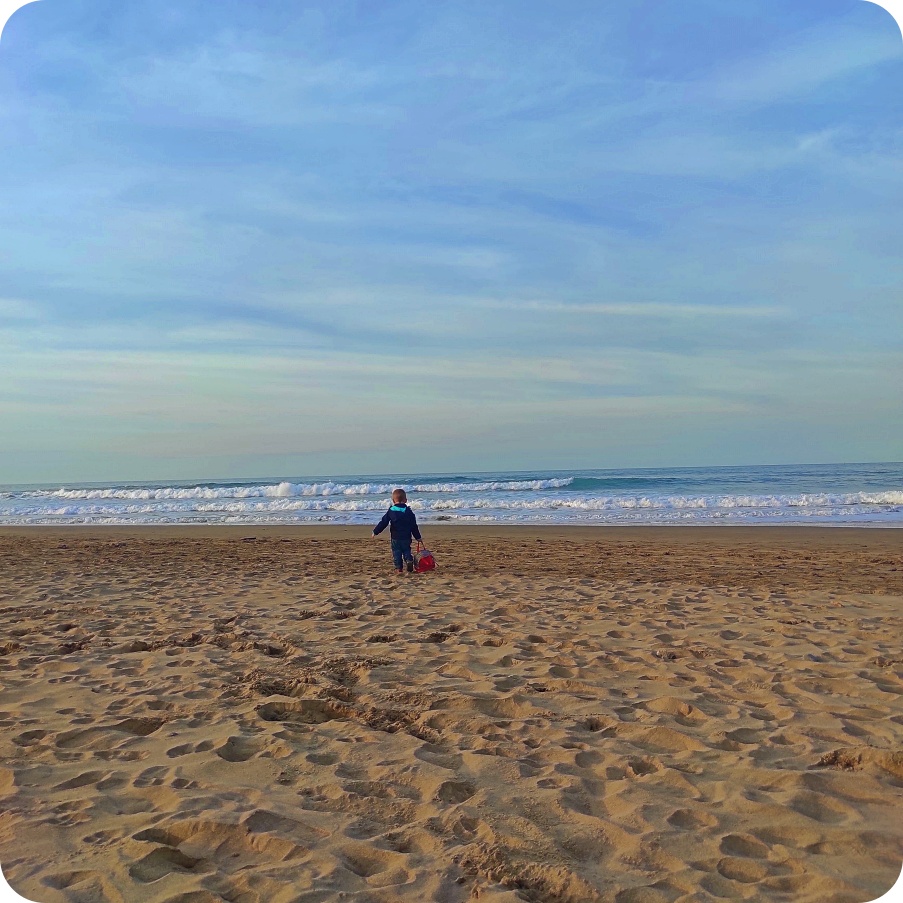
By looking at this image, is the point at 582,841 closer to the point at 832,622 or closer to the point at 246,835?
the point at 246,835

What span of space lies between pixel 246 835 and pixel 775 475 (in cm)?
5271

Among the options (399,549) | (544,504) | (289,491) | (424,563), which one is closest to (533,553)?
(424,563)

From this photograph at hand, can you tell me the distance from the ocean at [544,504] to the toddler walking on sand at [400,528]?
12.9 m

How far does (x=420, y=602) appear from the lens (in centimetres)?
877

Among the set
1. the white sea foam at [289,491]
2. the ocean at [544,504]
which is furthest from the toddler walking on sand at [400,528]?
the white sea foam at [289,491]

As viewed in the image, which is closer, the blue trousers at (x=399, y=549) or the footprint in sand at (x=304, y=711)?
the footprint in sand at (x=304, y=711)

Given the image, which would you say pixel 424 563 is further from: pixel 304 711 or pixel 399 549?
pixel 304 711

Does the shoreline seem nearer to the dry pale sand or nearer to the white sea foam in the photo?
the dry pale sand

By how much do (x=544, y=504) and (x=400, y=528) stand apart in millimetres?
20260

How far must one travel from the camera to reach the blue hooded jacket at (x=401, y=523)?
1146 cm

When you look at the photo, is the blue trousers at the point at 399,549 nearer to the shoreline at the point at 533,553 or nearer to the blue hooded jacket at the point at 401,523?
the blue hooded jacket at the point at 401,523

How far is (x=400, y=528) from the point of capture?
38.1 ft

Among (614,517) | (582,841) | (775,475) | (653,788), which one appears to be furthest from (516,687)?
(775,475)

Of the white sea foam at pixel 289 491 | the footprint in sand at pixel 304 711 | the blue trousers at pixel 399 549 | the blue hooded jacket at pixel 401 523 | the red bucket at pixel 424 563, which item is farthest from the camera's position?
the white sea foam at pixel 289 491
